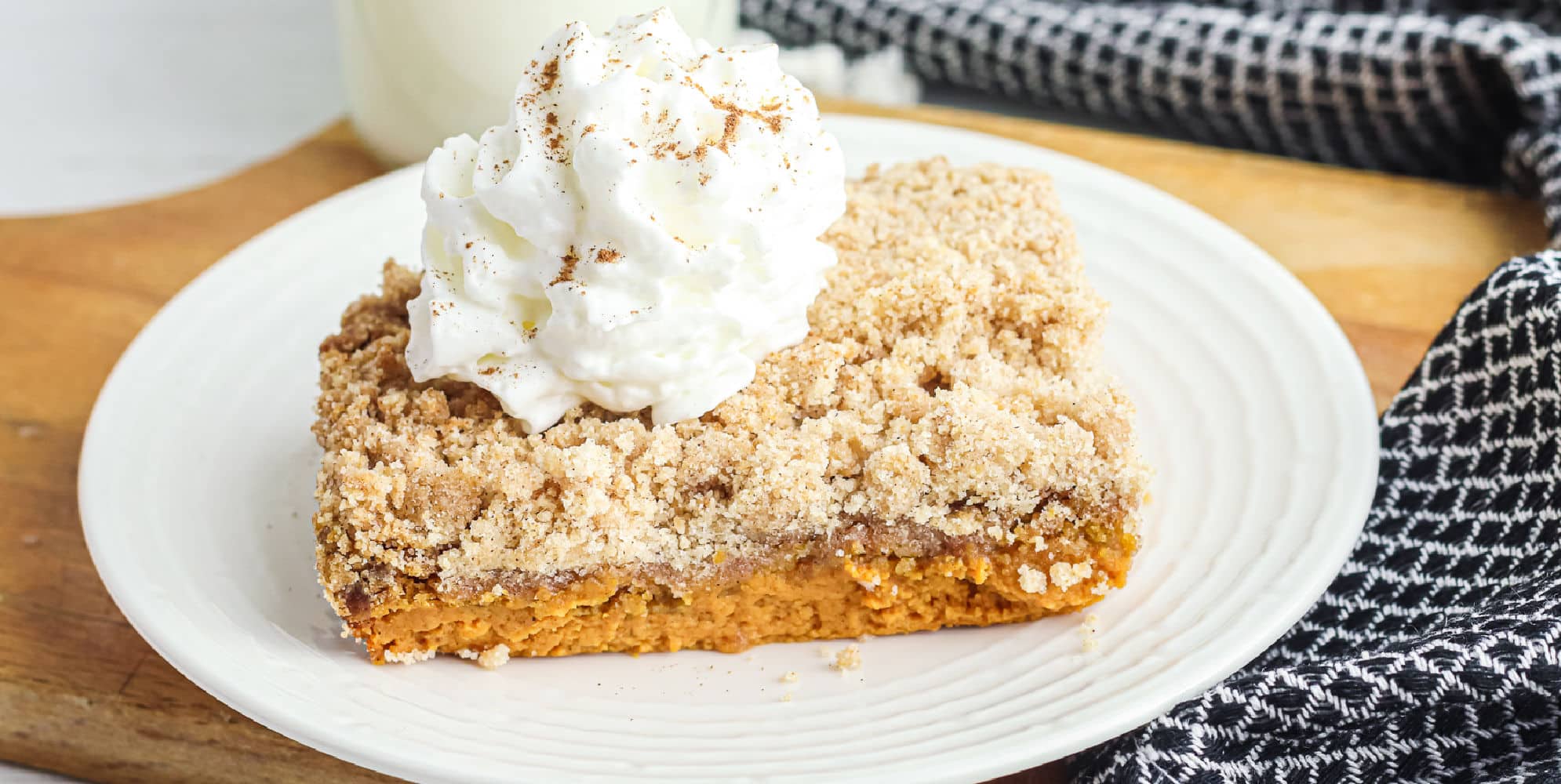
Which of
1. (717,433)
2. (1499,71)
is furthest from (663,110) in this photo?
(1499,71)

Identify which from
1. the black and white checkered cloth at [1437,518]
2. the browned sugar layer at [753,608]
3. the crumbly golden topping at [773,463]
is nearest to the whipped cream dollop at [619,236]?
the crumbly golden topping at [773,463]

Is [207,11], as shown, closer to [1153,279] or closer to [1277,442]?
[1153,279]

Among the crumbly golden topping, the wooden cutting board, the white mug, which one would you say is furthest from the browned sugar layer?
the white mug

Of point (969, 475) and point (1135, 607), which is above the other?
A: point (969, 475)

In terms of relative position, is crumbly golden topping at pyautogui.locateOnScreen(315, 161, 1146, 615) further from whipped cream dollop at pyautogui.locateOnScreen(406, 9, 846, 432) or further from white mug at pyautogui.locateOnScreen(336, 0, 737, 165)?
white mug at pyautogui.locateOnScreen(336, 0, 737, 165)

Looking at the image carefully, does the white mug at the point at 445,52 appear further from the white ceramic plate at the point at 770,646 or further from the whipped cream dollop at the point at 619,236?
the whipped cream dollop at the point at 619,236

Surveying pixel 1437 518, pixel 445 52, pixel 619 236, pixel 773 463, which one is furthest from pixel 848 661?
pixel 445 52
